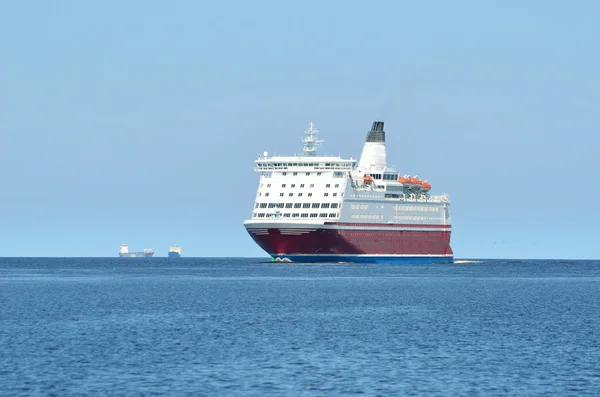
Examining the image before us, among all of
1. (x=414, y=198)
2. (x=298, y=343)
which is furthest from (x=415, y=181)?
(x=298, y=343)

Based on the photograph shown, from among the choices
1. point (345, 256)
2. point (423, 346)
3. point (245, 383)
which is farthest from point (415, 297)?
point (345, 256)

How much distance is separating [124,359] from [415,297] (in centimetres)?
3816

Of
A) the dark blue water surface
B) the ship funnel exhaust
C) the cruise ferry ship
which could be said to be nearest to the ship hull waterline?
the cruise ferry ship

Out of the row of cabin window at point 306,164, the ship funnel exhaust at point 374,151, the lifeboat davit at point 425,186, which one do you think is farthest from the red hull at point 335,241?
the ship funnel exhaust at point 374,151

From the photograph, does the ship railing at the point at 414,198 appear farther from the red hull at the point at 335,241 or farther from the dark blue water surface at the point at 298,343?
the dark blue water surface at the point at 298,343

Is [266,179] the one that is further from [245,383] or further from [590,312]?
[245,383]

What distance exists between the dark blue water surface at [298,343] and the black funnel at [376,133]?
225 feet

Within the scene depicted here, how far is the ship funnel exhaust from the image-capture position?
144000mm

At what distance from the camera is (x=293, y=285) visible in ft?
286

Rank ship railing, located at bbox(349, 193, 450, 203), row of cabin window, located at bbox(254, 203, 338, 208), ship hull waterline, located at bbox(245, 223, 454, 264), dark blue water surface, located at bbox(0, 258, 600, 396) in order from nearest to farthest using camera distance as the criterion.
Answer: dark blue water surface, located at bbox(0, 258, 600, 396)
ship hull waterline, located at bbox(245, 223, 454, 264)
row of cabin window, located at bbox(254, 203, 338, 208)
ship railing, located at bbox(349, 193, 450, 203)

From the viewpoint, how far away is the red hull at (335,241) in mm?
124000

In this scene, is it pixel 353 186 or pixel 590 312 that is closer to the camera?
pixel 590 312

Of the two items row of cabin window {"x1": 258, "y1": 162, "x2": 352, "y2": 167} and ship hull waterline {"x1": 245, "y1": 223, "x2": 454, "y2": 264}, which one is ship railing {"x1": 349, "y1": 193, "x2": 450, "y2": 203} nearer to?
ship hull waterline {"x1": 245, "y1": 223, "x2": 454, "y2": 264}

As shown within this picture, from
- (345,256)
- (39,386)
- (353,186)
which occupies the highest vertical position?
(353,186)
